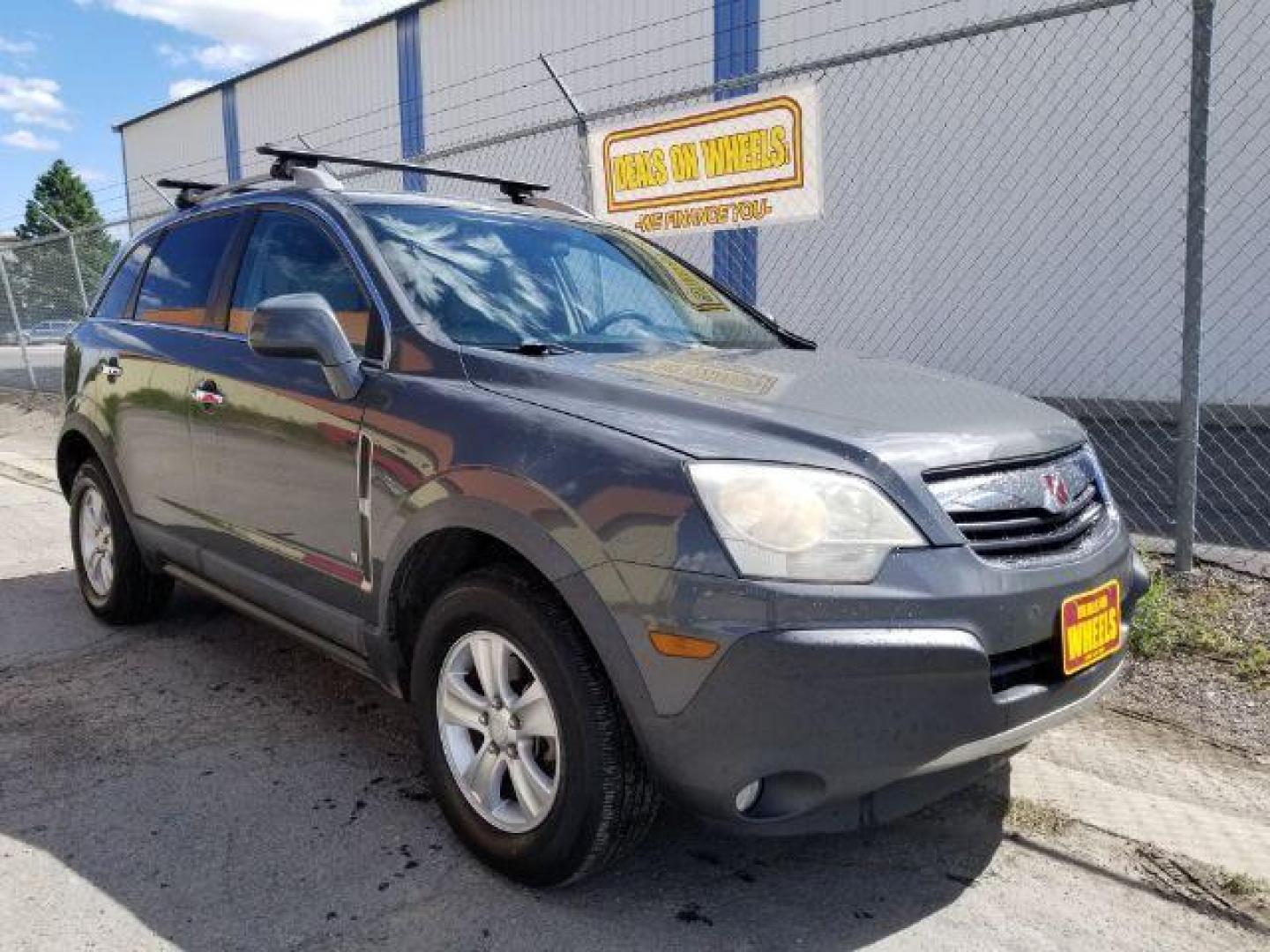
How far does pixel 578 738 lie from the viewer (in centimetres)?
223

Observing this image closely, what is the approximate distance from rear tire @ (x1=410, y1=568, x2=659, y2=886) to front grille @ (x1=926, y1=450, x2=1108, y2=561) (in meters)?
0.86

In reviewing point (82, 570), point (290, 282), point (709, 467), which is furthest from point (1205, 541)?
point (82, 570)

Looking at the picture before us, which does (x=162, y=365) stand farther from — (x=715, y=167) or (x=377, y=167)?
(x=715, y=167)

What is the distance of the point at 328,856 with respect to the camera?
2.64 m

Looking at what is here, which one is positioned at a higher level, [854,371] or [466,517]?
[854,371]

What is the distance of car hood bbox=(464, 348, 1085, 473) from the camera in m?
2.21

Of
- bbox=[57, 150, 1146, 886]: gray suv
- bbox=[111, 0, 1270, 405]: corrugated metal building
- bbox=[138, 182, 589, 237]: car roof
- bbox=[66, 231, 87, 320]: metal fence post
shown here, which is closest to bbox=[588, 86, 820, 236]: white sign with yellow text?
bbox=[111, 0, 1270, 405]: corrugated metal building

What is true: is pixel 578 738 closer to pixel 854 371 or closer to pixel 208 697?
pixel 854 371

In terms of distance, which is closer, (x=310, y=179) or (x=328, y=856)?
(x=328, y=856)

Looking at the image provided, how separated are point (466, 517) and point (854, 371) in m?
1.23

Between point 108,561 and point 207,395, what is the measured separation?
141 cm

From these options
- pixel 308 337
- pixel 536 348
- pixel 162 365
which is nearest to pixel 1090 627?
pixel 536 348

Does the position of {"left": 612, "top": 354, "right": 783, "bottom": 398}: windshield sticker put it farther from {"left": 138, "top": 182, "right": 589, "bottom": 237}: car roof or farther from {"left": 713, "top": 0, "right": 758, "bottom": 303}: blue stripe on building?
{"left": 713, "top": 0, "right": 758, "bottom": 303}: blue stripe on building

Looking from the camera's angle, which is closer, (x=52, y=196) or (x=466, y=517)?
(x=466, y=517)
